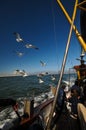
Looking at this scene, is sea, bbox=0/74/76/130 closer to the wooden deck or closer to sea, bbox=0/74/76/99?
sea, bbox=0/74/76/99

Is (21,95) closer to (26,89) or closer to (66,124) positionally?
(26,89)

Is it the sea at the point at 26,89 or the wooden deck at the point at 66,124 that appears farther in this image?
the sea at the point at 26,89

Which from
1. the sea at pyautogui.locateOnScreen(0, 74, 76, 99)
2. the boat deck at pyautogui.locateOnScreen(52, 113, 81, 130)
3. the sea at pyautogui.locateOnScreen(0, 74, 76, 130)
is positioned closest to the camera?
the boat deck at pyautogui.locateOnScreen(52, 113, 81, 130)

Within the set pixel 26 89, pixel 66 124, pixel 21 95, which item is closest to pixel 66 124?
pixel 66 124

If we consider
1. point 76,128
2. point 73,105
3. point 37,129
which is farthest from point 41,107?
point 37,129

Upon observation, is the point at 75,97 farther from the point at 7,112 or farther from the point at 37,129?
the point at 7,112

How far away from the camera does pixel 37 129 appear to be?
4969mm

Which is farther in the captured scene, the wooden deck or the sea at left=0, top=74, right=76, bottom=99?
the sea at left=0, top=74, right=76, bottom=99

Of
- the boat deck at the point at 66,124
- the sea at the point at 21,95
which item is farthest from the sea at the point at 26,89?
the boat deck at the point at 66,124

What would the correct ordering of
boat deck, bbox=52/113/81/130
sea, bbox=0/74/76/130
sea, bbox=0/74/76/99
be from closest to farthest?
1. boat deck, bbox=52/113/81/130
2. sea, bbox=0/74/76/130
3. sea, bbox=0/74/76/99

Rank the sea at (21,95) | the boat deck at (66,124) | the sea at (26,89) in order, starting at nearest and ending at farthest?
the boat deck at (66,124) < the sea at (21,95) < the sea at (26,89)

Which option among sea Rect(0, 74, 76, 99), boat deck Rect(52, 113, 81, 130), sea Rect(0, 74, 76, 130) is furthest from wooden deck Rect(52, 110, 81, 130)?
sea Rect(0, 74, 76, 99)

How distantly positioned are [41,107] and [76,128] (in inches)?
76.6

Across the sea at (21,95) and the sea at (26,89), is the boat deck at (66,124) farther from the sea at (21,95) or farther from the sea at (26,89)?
the sea at (26,89)
